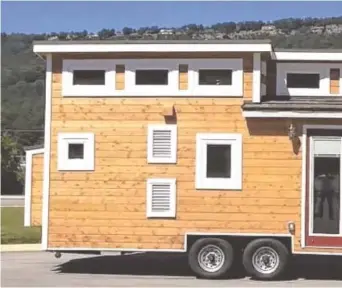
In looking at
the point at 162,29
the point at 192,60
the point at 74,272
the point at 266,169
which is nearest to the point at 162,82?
the point at 192,60

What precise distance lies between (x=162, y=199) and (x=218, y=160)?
4.20 ft

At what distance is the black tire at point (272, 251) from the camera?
13.7 meters

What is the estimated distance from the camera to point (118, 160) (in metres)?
14.1

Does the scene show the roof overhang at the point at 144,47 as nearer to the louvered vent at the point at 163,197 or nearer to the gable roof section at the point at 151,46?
the gable roof section at the point at 151,46

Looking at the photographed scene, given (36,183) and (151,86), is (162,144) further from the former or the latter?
(36,183)

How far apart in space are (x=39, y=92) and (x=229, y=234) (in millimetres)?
54242

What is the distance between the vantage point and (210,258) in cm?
1388

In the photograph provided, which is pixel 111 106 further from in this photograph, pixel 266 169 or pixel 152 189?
pixel 266 169

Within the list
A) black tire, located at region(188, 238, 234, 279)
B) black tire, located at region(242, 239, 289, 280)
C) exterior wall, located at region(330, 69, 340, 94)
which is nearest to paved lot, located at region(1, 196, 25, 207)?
black tire, located at region(188, 238, 234, 279)

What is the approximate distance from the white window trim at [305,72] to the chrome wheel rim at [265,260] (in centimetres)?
337

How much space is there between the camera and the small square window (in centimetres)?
1425

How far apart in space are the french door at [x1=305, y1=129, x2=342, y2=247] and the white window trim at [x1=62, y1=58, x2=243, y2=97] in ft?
5.73

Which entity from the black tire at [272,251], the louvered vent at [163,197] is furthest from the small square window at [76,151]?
the black tire at [272,251]

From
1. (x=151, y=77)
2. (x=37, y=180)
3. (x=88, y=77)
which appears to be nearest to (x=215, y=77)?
(x=151, y=77)
